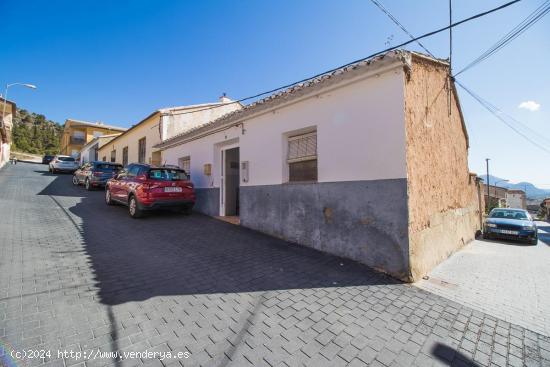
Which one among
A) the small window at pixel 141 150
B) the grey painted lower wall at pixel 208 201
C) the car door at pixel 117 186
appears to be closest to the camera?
the car door at pixel 117 186

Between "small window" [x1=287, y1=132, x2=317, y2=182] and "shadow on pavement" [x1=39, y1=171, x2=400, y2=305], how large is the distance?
5.68 feet

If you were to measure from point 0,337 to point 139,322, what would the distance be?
1.22 meters

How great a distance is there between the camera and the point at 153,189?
7590 mm

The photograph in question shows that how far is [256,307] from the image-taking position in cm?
321

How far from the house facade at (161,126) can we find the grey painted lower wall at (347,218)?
7905 millimetres

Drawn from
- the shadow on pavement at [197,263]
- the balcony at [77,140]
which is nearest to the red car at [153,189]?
the shadow on pavement at [197,263]

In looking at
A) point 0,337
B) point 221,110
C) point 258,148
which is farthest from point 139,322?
point 221,110

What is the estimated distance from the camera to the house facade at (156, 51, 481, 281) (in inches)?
174

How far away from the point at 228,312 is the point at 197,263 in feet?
5.75

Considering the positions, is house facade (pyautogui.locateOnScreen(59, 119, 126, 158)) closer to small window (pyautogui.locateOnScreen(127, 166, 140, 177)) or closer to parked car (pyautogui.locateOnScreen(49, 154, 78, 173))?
parked car (pyautogui.locateOnScreen(49, 154, 78, 173))

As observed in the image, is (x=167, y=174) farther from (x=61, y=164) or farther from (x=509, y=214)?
(x=61, y=164)

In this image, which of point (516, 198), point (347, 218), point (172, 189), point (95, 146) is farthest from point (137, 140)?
point (516, 198)

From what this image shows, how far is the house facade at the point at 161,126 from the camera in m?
14.1

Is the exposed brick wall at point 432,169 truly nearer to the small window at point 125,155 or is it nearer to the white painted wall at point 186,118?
the white painted wall at point 186,118
